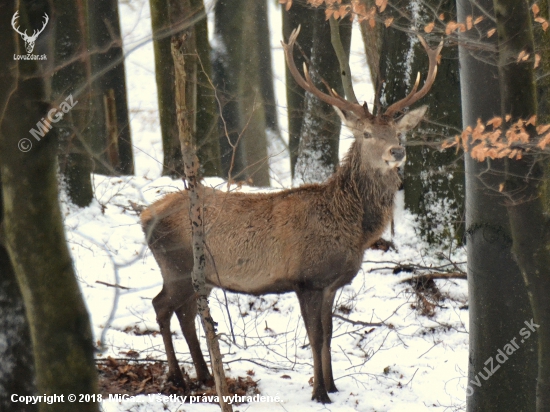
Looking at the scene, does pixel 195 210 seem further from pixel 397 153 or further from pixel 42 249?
pixel 397 153

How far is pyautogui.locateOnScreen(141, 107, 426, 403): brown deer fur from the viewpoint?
6.48 m

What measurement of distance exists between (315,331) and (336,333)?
1428mm

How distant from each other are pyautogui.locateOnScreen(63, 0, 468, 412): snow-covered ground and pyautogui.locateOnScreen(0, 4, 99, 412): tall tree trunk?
1.17m

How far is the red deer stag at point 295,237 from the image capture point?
6.48 m

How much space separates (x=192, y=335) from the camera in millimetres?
6527

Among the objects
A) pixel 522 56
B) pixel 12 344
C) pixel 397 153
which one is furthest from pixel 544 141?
pixel 12 344

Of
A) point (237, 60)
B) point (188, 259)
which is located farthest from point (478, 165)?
point (237, 60)

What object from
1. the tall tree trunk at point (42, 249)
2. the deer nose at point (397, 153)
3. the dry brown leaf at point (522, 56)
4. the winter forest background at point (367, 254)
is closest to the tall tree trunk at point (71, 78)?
the winter forest background at point (367, 254)

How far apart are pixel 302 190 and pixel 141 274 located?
3.04 meters

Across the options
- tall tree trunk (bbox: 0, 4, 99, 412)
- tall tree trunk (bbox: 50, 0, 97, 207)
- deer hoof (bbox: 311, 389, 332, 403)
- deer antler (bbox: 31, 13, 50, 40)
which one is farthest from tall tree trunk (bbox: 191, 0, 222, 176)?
tall tree trunk (bbox: 0, 4, 99, 412)

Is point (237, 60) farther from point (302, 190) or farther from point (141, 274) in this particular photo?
point (302, 190)

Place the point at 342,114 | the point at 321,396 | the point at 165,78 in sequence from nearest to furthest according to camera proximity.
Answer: the point at 321,396, the point at 342,114, the point at 165,78

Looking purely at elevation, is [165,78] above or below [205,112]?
above

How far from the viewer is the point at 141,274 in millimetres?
9039
